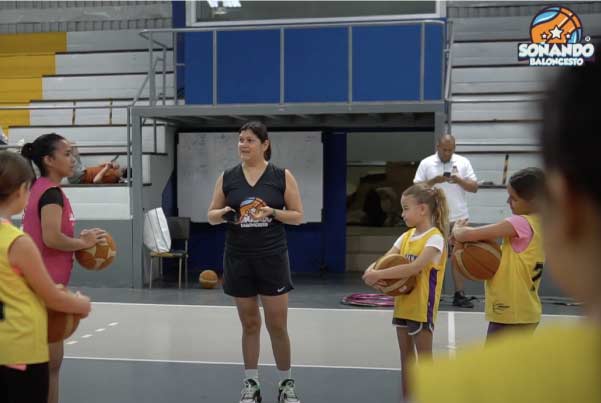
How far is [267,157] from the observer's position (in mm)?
4629

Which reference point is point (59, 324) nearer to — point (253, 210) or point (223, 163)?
point (253, 210)

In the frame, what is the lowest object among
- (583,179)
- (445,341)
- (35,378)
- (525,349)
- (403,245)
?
(445,341)

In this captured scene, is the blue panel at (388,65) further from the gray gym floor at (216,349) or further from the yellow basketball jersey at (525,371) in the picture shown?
the yellow basketball jersey at (525,371)

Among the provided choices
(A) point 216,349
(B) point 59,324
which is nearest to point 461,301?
(A) point 216,349

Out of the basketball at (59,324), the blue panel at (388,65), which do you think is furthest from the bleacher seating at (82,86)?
the basketball at (59,324)

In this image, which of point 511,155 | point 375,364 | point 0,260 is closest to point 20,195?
point 0,260

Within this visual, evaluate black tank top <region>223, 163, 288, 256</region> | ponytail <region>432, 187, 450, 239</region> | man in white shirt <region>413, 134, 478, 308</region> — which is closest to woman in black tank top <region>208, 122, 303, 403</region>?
black tank top <region>223, 163, 288, 256</region>

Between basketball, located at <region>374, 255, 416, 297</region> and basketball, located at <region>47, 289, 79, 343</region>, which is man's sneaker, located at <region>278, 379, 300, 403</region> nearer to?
basketball, located at <region>374, 255, 416, 297</region>

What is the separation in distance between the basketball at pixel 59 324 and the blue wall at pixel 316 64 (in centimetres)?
722

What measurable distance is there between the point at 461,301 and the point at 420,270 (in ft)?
14.8

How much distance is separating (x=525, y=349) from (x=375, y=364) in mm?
4946

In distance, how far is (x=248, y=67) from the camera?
1032 centimetres

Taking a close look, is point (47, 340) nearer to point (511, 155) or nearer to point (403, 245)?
point (403, 245)

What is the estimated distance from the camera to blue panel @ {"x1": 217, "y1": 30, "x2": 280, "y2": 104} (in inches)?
404
